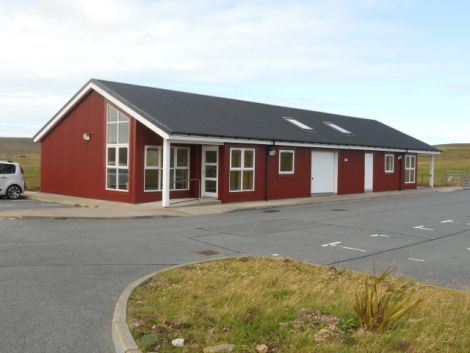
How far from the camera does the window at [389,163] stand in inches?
1203

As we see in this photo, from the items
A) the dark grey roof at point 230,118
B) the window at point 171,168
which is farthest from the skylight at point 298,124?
the window at point 171,168

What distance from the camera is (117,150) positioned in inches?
802

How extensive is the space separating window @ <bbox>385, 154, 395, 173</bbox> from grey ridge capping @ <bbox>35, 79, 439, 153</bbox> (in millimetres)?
723

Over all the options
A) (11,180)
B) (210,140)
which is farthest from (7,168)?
(210,140)

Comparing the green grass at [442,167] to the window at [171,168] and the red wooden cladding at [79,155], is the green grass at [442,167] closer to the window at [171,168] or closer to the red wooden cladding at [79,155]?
the window at [171,168]

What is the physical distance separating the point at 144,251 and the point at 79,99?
13.8 metres

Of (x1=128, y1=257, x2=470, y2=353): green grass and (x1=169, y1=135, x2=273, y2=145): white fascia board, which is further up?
(x1=169, y1=135, x2=273, y2=145): white fascia board

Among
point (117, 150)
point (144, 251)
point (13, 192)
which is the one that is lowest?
point (144, 251)

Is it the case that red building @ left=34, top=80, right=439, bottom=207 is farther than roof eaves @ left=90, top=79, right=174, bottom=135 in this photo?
Yes

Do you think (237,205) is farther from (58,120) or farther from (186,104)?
(58,120)

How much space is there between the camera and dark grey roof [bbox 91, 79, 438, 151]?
19.5m

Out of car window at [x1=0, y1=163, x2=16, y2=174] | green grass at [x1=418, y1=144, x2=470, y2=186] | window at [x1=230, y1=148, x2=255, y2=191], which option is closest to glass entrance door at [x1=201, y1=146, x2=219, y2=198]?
window at [x1=230, y1=148, x2=255, y2=191]

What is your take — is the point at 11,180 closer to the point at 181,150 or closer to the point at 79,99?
the point at 79,99

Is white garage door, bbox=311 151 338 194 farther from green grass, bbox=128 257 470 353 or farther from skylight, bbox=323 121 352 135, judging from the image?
green grass, bbox=128 257 470 353
